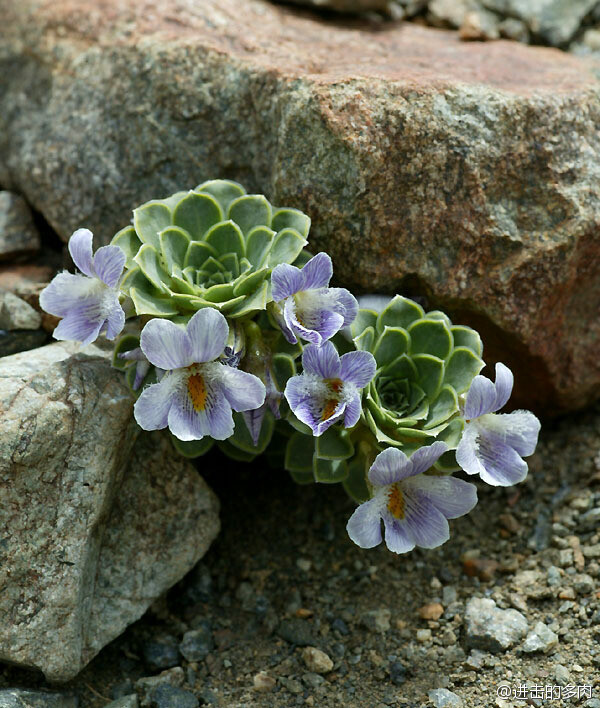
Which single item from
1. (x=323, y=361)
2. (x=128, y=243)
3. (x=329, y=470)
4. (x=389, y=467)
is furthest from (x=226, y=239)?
(x=389, y=467)

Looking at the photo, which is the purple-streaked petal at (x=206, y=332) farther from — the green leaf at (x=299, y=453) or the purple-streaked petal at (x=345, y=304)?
the green leaf at (x=299, y=453)

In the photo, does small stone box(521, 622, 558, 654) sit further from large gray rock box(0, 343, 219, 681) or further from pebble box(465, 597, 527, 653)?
large gray rock box(0, 343, 219, 681)

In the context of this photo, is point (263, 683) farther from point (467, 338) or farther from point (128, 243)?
point (128, 243)

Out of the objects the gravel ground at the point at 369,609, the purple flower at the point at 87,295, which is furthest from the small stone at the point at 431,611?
the purple flower at the point at 87,295

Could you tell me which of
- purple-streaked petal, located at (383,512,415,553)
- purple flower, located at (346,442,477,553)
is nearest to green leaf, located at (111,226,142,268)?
purple flower, located at (346,442,477,553)

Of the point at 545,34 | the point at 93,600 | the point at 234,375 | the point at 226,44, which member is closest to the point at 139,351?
the point at 234,375

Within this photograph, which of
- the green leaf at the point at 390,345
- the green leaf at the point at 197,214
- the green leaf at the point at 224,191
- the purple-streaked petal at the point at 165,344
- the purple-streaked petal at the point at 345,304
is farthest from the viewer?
the green leaf at the point at 224,191

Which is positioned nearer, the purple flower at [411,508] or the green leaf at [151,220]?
the purple flower at [411,508]

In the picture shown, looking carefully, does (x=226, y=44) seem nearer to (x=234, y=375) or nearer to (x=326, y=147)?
(x=326, y=147)
